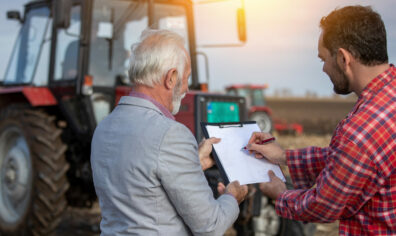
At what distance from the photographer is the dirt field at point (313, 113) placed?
20725 millimetres

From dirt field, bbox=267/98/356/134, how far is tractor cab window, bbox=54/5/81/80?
50.0 ft

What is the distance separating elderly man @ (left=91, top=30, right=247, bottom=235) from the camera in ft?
5.24

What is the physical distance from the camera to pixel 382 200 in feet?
5.08

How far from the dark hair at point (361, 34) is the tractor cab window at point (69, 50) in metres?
3.60

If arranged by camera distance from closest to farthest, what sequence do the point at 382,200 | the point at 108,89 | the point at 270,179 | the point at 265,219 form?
1. the point at 382,200
2. the point at 270,179
3. the point at 265,219
4. the point at 108,89

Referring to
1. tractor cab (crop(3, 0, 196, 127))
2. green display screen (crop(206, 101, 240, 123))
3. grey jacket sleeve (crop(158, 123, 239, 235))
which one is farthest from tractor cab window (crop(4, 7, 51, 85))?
grey jacket sleeve (crop(158, 123, 239, 235))

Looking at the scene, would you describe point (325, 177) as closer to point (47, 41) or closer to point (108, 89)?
point (108, 89)

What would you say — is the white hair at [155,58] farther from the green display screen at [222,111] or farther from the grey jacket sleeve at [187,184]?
the green display screen at [222,111]

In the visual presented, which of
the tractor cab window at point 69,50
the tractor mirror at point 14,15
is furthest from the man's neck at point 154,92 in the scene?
the tractor mirror at point 14,15

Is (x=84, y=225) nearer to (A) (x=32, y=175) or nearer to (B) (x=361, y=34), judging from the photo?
(A) (x=32, y=175)

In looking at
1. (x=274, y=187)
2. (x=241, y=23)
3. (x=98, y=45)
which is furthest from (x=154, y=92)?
(x=98, y=45)

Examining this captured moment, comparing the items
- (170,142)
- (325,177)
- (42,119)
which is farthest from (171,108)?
(42,119)

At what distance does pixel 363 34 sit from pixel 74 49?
12.5 feet

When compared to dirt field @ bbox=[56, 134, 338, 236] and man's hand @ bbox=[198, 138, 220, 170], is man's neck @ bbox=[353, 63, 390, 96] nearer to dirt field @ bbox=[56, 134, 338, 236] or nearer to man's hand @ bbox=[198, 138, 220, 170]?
man's hand @ bbox=[198, 138, 220, 170]
